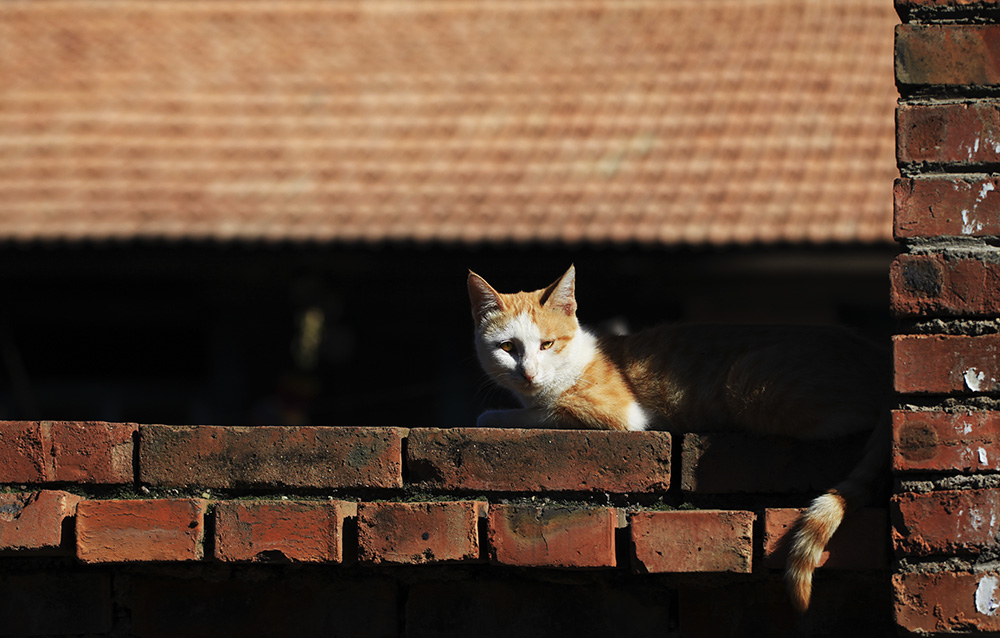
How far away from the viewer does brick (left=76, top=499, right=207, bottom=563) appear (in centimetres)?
205

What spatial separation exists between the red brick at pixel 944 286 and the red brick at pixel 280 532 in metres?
1.15

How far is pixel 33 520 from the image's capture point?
6.76 ft

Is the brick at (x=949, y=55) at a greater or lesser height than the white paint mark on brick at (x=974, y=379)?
greater

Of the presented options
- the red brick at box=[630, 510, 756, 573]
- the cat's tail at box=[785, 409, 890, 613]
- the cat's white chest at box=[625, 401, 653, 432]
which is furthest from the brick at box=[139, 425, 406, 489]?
the cat's white chest at box=[625, 401, 653, 432]

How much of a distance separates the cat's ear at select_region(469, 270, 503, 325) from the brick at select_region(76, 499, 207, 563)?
4.50 ft

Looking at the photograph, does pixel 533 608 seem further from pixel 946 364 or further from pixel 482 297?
pixel 482 297

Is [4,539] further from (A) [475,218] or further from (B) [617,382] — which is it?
(A) [475,218]

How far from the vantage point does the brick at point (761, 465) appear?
6.77 feet

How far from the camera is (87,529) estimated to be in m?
2.06

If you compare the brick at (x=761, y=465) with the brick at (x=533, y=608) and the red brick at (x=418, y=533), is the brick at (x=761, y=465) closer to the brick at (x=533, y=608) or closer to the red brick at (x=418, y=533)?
the brick at (x=533, y=608)

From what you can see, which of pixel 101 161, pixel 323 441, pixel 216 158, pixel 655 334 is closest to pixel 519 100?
pixel 216 158

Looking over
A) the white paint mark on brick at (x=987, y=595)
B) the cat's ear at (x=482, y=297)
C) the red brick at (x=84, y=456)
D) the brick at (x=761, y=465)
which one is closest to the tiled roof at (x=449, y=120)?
the cat's ear at (x=482, y=297)

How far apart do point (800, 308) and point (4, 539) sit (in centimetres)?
580

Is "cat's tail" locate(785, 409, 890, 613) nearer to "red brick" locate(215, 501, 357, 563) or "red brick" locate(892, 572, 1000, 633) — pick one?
"red brick" locate(892, 572, 1000, 633)
